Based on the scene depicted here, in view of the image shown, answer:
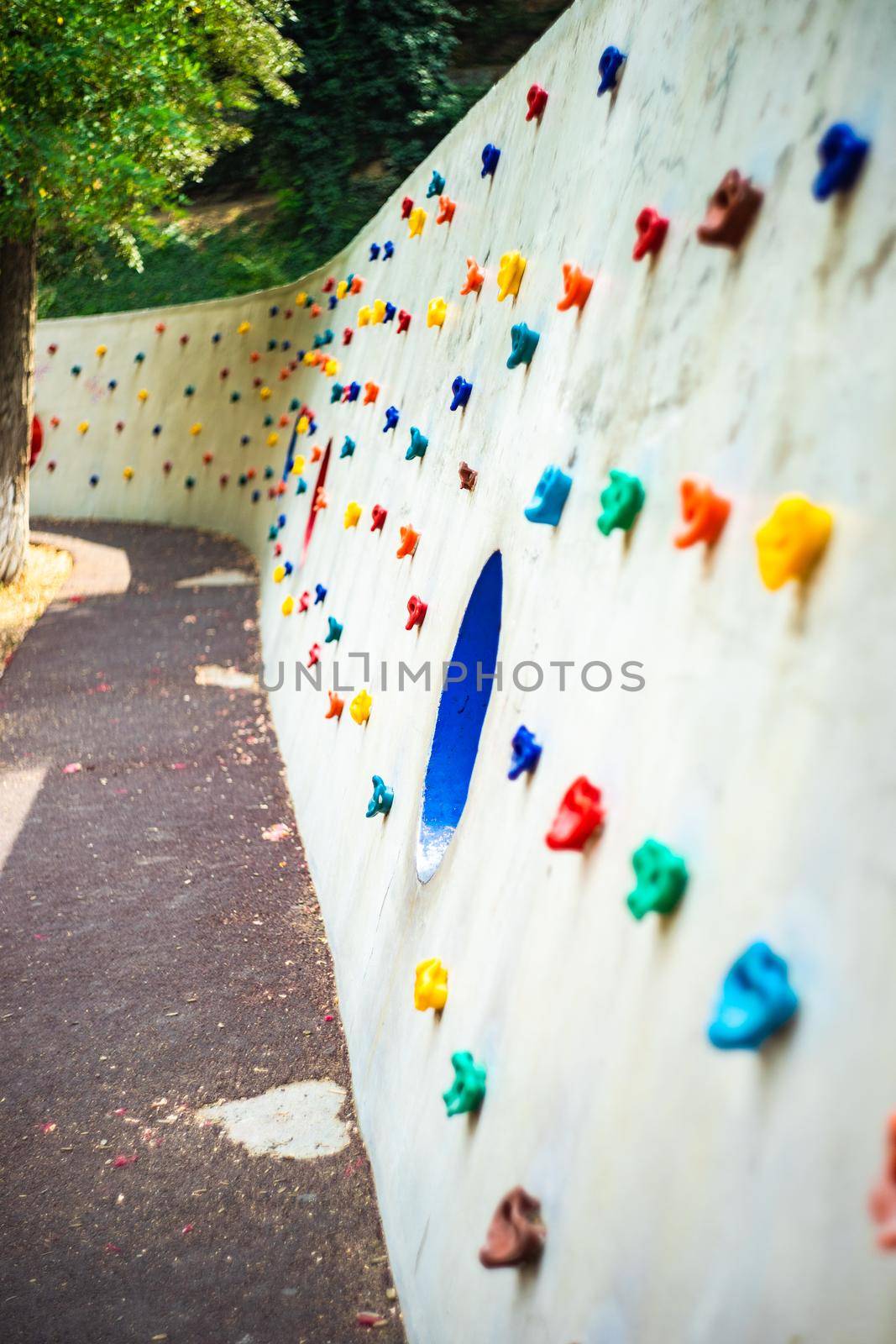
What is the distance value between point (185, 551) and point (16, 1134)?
9.71 metres

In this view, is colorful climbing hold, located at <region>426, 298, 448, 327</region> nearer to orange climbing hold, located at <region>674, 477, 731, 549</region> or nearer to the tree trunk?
orange climbing hold, located at <region>674, 477, 731, 549</region>

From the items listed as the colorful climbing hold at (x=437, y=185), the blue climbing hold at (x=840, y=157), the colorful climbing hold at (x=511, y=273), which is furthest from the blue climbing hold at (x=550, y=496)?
the colorful climbing hold at (x=437, y=185)

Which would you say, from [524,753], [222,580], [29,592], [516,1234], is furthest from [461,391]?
[29,592]

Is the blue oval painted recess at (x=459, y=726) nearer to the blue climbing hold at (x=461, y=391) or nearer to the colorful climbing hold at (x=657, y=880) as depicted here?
the blue climbing hold at (x=461, y=391)

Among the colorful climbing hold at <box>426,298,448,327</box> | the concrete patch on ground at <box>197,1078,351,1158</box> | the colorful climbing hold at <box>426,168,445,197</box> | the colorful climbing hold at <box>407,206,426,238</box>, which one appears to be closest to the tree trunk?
the colorful climbing hold at <box>407,206,426,238</box>

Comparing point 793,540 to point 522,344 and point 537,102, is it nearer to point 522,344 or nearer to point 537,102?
point 522,344

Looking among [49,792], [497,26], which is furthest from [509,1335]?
A: [497,26]

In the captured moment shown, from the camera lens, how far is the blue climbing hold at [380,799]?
12.5ft

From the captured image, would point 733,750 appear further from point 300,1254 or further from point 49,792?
point 49,792

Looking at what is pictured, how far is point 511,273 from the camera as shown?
3.56 meters

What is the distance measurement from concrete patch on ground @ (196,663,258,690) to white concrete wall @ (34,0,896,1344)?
4.41 metres

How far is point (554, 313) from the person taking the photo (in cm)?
308

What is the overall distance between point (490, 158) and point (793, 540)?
328 cm

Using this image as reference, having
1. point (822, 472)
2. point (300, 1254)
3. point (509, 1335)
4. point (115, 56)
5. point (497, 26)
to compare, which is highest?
point (497, 26)
